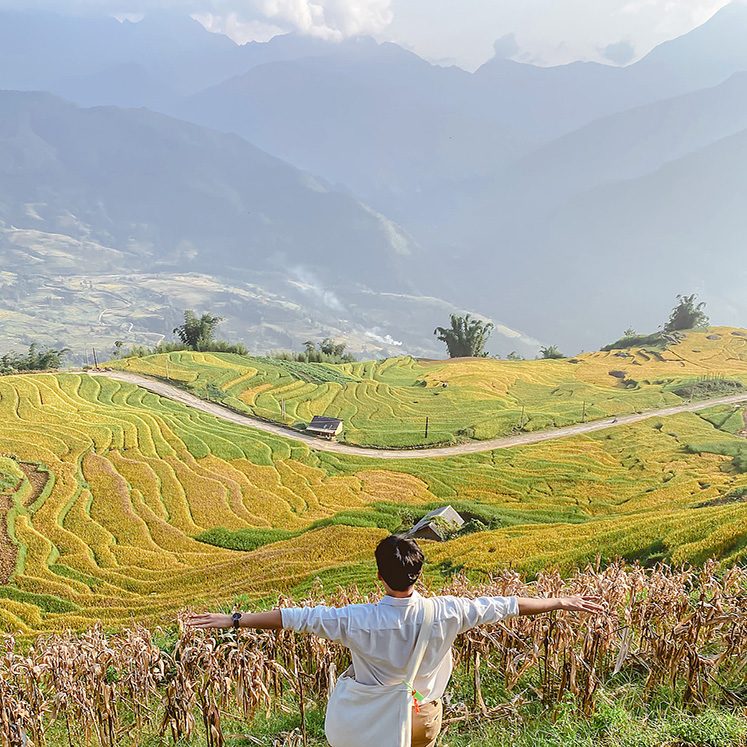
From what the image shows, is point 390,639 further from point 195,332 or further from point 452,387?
point 195,332

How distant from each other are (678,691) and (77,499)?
623 inches

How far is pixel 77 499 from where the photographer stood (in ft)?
50.2

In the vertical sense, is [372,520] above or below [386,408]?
below

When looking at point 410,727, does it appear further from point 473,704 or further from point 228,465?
point 228,465

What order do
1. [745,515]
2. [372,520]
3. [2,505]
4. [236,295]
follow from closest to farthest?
[745,515] < [2,505] < [372,520] < [236,295]

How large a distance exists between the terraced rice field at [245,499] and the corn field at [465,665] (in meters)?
4.48

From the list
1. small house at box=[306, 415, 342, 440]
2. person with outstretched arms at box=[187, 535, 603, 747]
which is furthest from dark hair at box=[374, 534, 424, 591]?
small house at box=[306, 415, 342, 440]

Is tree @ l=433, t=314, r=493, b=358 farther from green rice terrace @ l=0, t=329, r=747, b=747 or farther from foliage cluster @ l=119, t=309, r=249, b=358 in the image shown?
foliage cluster @ l=119, t=309, r=249, b=358

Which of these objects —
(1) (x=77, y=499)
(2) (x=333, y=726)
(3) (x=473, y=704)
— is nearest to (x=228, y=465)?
(1) (x=77, y=499)

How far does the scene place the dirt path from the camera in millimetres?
21125

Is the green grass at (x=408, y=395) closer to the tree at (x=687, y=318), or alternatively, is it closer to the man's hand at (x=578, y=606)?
the tree at (x=687, y=318)

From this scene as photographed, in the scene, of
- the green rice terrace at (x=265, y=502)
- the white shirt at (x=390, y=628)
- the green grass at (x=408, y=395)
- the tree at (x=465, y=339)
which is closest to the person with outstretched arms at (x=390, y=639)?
the white shirt at (x=390, y=628)

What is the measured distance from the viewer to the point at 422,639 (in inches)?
108

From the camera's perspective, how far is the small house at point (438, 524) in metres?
14.8
